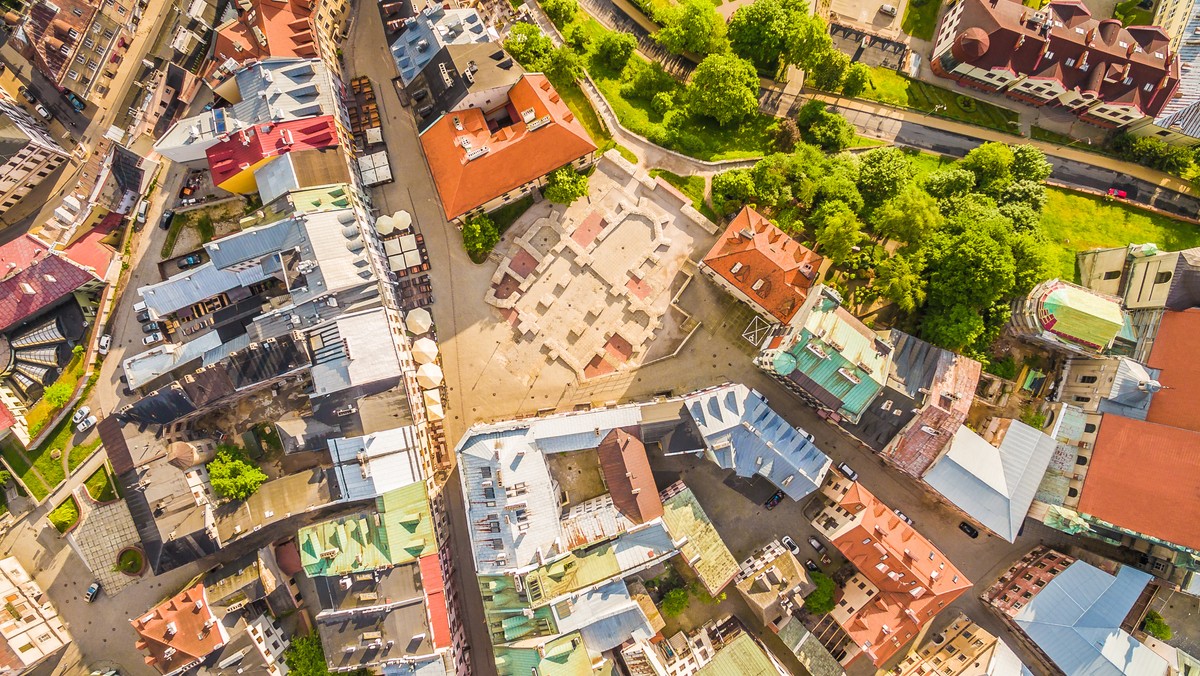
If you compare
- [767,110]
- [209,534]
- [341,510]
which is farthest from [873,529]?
[209,534]

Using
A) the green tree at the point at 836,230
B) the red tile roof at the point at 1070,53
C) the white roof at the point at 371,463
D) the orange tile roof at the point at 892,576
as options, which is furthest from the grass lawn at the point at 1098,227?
the white roof at the point at 371,463

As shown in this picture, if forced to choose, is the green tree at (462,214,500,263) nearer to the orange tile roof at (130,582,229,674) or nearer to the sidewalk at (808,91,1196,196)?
the sidewalk at (808,91,1196,196)

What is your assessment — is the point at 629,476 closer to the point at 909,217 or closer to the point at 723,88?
the point at 909,217

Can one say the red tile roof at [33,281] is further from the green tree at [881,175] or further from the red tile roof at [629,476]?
the green tree at [881,175]

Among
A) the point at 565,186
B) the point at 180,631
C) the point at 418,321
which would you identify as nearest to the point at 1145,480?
the point at 565,186

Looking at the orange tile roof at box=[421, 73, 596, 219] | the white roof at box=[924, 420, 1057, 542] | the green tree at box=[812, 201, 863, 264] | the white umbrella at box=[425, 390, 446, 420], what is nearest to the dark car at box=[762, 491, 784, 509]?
the white roof at box=[924, 420, 1057, 542]

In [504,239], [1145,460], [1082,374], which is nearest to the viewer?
[1145,460]

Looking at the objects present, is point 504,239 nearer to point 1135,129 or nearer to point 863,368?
point 863,368
